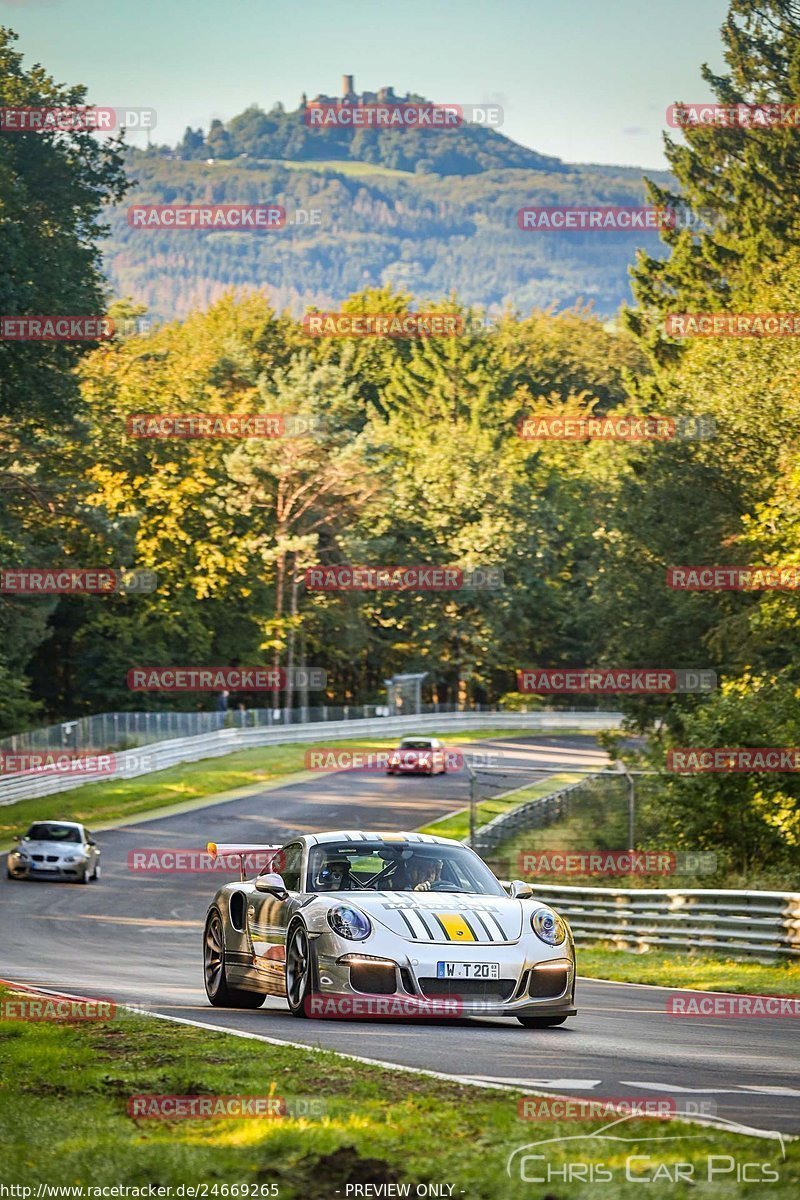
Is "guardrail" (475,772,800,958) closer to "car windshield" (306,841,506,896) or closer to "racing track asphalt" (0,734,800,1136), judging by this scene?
"racing track asphalt" (0,734,800,1136)

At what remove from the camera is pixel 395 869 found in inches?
541

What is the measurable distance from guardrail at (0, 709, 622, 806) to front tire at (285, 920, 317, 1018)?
3758 cm

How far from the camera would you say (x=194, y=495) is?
8019cm

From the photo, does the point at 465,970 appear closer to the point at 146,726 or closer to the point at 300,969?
the point at 300,969

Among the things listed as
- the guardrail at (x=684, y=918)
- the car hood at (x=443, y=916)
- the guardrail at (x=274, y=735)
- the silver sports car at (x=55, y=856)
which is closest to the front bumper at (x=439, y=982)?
the car hood at (x=443, y=916)

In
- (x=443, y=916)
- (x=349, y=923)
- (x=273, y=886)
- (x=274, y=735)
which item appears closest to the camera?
(x=349, y=923)

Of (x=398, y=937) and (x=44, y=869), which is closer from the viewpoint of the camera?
(x=398, y=937)

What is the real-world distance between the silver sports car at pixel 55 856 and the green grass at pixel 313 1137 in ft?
88.9

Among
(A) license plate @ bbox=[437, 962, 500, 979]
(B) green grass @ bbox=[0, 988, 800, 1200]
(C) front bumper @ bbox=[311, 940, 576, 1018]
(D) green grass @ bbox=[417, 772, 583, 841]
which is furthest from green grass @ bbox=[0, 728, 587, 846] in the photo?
(B) green grass @ bbox=[0, 988, 800, 1200]

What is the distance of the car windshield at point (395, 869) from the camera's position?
44.6 feet

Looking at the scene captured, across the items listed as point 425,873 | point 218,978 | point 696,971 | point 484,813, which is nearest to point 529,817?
point 484,813

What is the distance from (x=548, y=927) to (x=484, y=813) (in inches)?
1448

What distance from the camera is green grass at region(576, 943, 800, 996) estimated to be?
19438 millimetres

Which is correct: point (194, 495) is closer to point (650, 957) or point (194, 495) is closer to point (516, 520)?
point (516, 520)
